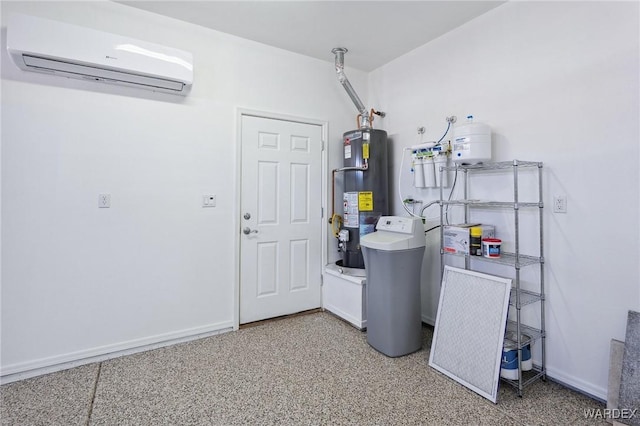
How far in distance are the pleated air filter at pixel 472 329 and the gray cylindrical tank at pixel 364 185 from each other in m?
0.92

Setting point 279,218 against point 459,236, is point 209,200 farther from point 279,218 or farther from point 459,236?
point 459,236

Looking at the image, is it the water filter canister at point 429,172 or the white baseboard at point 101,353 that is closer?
the white baseboard at point 101,353

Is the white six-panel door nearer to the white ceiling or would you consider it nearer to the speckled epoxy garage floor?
the speckled epoxy garage floor

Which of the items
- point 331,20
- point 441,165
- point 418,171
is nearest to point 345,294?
point 418,171

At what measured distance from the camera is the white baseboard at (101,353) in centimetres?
210

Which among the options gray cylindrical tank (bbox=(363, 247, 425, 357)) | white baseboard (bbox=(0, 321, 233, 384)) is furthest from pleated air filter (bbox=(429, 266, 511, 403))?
white baseboard (bbox=(0, 321, 233, 384))

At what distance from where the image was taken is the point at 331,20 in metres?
2.56

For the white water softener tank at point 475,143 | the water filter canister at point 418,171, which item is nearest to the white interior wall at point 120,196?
the water filter canister at point 418,171

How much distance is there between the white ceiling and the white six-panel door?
2.45 feet

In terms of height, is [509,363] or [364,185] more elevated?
[364,185]

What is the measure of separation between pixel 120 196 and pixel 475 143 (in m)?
2.63

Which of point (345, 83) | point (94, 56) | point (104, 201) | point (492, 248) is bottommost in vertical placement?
point (492, 248)

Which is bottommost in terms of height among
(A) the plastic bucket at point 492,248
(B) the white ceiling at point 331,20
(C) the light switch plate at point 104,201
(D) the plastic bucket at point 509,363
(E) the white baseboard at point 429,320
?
(E) the white baseboard at point 429,320

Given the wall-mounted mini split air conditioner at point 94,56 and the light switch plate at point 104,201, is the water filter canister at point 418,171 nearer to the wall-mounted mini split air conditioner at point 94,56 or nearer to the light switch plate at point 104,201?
the wall-mounted mini split air conditioner at point 94,56
